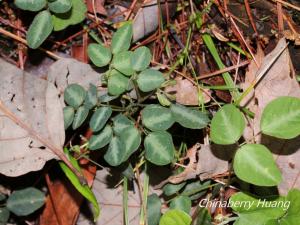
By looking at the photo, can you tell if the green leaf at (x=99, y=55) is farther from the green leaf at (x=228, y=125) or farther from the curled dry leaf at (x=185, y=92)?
the green leaf at (x=228, y=125)

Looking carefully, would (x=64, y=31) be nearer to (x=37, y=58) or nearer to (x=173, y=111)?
(x=37, y=58)

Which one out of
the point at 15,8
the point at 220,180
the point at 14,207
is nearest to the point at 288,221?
the point at 220,180

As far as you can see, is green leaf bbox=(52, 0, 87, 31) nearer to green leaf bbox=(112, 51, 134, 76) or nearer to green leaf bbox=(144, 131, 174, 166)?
green leaf bbox=(112, 51, 134, 76)

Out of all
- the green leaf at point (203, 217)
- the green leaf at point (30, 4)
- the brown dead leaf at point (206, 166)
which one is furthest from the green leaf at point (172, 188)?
the green leaf at point (30, 4)

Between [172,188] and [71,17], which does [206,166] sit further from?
[71,17]

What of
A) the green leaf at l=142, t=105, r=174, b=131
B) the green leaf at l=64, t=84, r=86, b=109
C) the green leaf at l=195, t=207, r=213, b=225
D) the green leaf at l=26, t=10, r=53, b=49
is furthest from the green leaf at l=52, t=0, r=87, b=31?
the green leaf at l=195, t=207, r=213, b=225
